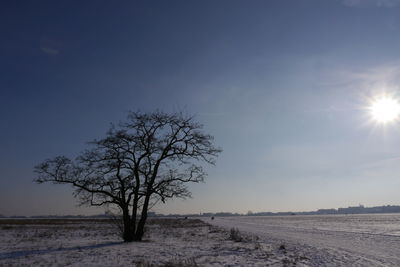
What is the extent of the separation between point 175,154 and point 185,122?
2.54 m

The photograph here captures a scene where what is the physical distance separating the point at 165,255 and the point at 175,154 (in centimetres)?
915

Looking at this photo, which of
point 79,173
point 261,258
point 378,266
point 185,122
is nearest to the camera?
point 378,266

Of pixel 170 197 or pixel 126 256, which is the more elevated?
pixel 170 197

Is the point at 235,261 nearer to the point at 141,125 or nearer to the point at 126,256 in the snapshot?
the point at 126,256

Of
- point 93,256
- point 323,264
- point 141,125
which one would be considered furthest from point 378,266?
point 141,125

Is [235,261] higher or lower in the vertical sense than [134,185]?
lower

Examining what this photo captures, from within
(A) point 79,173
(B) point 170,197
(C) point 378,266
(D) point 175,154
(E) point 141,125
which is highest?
(E) point 141,125

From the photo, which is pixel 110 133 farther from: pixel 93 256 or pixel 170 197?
pixel 93 256

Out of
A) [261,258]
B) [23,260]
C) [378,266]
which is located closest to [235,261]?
[261,258]

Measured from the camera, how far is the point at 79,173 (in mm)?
21469

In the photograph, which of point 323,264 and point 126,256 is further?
point 126,256

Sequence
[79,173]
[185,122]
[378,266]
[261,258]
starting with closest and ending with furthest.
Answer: [378,266], [261,258], [79,173], [185,122]

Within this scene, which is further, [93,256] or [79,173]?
[79,173]

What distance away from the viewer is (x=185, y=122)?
23000 millimetres
